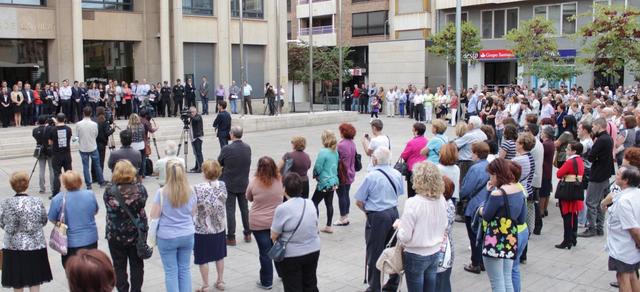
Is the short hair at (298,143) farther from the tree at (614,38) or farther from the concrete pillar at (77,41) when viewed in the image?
the tree at (614,38)

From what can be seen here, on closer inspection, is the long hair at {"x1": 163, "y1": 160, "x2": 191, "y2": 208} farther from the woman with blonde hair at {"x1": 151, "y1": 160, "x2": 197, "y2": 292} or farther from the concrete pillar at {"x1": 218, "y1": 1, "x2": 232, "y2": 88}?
the concrete pillar at {"x1": 218, "y1": 1, "x2": 232, "y2": 88}

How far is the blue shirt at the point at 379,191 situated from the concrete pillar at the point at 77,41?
895 inches

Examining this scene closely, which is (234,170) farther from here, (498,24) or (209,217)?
(498,24)

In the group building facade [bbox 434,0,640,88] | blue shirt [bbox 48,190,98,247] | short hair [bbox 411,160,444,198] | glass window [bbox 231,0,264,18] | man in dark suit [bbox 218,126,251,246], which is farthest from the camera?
building facade [bbox 434,0,640,88]

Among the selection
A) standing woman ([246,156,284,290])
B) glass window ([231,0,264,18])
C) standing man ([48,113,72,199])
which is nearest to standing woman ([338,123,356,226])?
standing woman ([246,156,284,290])

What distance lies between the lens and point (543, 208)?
11062 millimetres

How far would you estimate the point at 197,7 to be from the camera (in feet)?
105

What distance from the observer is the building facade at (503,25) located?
42.1 m

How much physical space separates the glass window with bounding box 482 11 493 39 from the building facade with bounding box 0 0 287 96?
18.3m

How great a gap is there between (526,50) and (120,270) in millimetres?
30065

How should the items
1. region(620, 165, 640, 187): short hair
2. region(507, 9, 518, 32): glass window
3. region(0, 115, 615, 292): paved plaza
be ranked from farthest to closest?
region(507, 9, 518, 32): glass window → region(0, 115, 615, 292): paved plaza → region(620, 165, 640, 187): short hair

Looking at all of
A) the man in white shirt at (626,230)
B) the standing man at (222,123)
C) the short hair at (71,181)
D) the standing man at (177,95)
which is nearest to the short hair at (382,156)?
the man in white shirt at (626,230)

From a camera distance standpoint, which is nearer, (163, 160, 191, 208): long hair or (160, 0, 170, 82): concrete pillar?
(163, 160, 191, 208): long hair

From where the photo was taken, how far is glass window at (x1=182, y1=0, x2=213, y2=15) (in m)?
31.5
